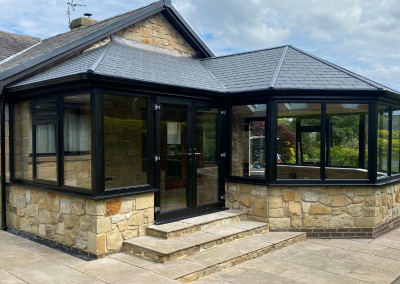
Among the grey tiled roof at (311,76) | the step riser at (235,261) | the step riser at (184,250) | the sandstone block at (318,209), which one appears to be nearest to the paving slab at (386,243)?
the sandstone block at (318,209)

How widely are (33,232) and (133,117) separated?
8.62 feet

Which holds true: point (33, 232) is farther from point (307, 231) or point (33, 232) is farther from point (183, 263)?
point (307, 231)

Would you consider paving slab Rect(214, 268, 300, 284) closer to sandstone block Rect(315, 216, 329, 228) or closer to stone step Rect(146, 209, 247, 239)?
stone step Rect(146, 209, 247, 239)

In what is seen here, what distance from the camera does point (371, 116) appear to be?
6543 mm

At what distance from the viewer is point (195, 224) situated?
19.6ft

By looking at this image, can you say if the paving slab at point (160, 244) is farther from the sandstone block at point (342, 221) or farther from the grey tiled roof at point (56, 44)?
the grey tiled roof at point (56, 44)

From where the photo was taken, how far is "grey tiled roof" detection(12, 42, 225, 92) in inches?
223

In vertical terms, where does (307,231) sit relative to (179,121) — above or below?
below

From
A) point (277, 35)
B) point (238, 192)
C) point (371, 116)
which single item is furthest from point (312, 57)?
point (277, 35)

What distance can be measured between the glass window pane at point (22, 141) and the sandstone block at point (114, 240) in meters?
2.18

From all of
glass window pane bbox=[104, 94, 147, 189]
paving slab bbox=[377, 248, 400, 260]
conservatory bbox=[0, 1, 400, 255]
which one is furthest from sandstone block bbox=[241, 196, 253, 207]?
paving slab bbox=[377, 248, 400, 260]

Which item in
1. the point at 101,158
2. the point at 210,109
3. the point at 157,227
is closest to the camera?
the point at 101,158

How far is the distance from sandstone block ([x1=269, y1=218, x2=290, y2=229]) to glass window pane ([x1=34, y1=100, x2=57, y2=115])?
13.7 feet

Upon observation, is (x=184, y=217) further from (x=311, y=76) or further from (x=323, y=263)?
(x=311, y=76)
